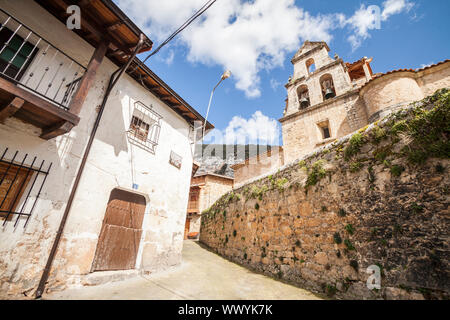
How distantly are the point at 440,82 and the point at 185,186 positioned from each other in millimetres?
13535

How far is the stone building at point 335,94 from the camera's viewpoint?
31.9 ft

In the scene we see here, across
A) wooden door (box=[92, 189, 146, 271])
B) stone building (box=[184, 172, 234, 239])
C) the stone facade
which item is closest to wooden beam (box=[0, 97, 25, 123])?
wooden door (box=[92, 189, 146, 271])

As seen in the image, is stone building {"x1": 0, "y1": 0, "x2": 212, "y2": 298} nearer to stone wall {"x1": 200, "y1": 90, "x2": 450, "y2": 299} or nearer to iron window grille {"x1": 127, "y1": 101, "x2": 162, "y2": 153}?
iron window grille {"x1": 127, "y1": 101, "x2": 162, "y2": 153}

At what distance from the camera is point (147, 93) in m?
6.63

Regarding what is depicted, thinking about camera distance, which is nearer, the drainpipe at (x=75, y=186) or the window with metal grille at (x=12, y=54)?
the drainpipe at (x=75, y=186)

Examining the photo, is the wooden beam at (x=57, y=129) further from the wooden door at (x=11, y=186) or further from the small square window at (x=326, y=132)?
the small square window at (x=326, y=132)

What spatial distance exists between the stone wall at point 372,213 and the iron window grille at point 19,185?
6.16 m

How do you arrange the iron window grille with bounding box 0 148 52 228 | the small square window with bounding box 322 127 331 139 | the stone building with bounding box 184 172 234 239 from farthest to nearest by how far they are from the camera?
the stone building with bounding box 184 172 234 239
the small square window with bounding box 322 127 331 139
the iron window grille with bounding box 0 148 52 228

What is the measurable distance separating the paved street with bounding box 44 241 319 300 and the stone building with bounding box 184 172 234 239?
12.6 meters

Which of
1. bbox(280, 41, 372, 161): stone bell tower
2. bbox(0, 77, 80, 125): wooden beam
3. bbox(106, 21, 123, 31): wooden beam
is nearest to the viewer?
bbox(0, 77, 80, 125): wooden beam

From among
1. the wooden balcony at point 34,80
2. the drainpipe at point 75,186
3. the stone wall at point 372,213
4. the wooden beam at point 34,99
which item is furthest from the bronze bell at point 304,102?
the wooden beam at point 34,99

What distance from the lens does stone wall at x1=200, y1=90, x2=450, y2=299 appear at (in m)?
3.10

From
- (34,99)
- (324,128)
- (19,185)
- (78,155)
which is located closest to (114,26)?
(34,99)

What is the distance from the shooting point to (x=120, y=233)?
514 cm
